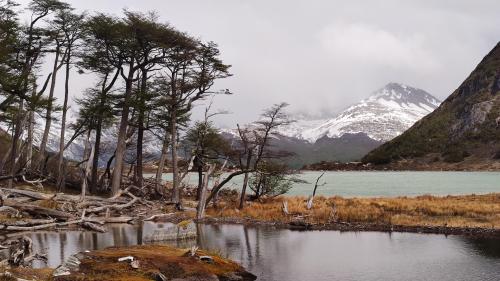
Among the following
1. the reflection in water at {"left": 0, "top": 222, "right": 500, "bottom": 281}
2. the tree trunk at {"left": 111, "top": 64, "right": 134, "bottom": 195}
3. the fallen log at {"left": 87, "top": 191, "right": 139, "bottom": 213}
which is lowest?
the reflection in water at {"left": 0, "top": 222, "right": 500, "bottom": 281}

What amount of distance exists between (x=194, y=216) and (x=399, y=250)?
20206 millimetres

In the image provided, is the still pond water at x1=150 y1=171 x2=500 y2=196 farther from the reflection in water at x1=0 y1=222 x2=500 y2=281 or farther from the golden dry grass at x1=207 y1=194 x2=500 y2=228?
the reflection in water at x1=0 y1=222 x2=500 y2=281

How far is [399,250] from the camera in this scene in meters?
32.4

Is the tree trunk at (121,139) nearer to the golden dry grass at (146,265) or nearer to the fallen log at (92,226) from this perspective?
the fallen log at (92,226)

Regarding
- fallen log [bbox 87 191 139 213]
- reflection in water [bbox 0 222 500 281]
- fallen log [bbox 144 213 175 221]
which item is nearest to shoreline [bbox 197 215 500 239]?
reflection in water [bbox 0 222 500 281]

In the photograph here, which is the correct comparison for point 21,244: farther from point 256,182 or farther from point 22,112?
point 256,182

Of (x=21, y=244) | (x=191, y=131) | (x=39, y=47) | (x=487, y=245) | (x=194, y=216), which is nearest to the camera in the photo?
(x=21, y=244)

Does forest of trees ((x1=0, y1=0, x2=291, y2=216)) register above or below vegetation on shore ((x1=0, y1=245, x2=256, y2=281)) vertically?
above

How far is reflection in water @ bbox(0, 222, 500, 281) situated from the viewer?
25.6m

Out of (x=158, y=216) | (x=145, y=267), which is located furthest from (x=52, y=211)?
(x=145, y=267)

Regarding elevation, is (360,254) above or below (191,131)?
below

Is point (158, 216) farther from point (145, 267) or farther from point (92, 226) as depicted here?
point (145, 267)

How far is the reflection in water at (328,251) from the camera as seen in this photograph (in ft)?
83.9

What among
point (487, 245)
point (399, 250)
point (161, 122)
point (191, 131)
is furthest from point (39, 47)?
point (487, 245)
